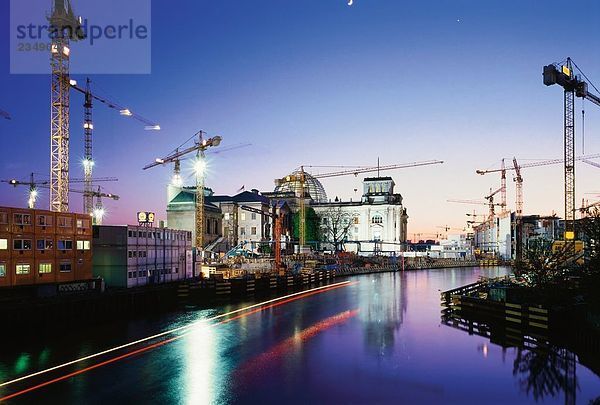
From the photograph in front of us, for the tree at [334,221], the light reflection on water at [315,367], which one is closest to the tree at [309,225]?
the tree at [334,221]

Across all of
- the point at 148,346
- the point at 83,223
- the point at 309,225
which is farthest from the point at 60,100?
the point at 309,225

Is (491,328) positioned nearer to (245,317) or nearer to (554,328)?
(554,328)

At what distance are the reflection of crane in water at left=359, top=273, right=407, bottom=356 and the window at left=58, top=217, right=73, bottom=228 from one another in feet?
97.8

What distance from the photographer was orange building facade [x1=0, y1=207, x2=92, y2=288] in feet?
134

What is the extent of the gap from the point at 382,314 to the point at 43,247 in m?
A: 32.3

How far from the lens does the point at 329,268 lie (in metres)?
104

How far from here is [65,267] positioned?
4628cm

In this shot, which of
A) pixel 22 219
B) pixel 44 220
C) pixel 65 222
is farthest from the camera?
pixel 65 222

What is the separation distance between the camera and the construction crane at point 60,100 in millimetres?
80500

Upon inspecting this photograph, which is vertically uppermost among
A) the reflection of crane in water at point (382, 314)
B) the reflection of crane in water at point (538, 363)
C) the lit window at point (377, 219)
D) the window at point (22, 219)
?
the window at point (22, 219)

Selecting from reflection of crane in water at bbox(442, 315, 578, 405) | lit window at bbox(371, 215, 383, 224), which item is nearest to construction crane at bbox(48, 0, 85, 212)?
reflection of crane in water at bbox(442, 315, 578, 405)

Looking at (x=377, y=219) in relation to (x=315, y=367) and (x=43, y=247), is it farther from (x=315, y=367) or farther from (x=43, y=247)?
(x=315, y=367)

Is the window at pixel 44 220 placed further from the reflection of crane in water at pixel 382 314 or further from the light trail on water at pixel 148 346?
the reflection of crane in water at pixel 382 314

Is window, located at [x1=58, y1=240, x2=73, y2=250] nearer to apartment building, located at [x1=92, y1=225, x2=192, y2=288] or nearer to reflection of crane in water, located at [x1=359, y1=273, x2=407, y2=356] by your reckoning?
apartment building, located at [x1=92, y1=225, x2=192, y2=288]
